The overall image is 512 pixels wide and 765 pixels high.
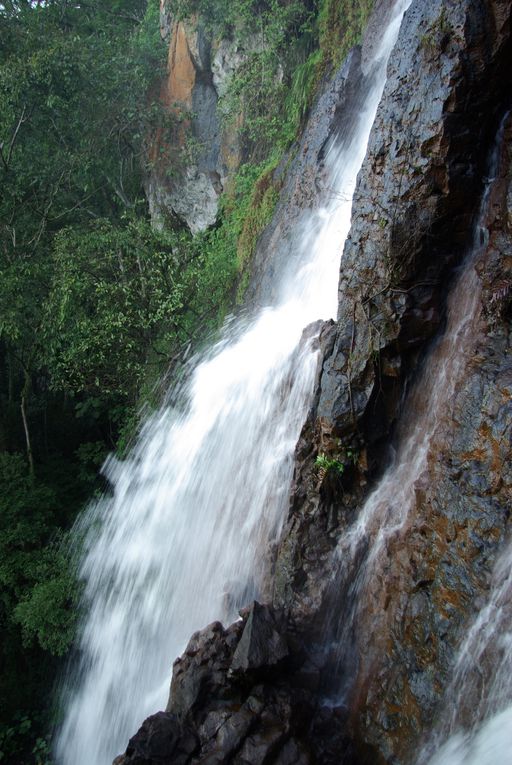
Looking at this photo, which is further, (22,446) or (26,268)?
(22,446)

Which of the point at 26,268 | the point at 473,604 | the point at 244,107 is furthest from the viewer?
the point at 244,107

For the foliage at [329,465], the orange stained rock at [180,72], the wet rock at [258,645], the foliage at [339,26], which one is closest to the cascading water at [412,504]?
the foliage at [329,465]

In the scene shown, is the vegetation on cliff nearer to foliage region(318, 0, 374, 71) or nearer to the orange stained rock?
foliage region(318, 0, 374, 71)

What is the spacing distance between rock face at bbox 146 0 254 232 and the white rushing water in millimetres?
5361

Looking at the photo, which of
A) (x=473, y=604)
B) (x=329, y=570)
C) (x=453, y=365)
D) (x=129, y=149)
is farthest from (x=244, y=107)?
(x=473, y=604)

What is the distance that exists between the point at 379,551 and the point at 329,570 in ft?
1.92

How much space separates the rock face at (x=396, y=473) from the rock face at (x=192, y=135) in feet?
28.1

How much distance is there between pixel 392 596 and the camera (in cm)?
461

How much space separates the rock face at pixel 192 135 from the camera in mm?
13305

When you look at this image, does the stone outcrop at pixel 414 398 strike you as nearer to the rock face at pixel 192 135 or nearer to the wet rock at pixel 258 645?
the wet rock at pixel 258 645

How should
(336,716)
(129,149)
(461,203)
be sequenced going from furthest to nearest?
1. (129,149)
2. (461,203)
3. (336,716)

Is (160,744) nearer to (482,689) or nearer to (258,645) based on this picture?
(258,645)

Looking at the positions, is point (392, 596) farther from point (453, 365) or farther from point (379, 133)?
point (379, 133)

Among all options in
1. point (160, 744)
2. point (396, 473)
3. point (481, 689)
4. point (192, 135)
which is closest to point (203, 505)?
point (396, 473)
